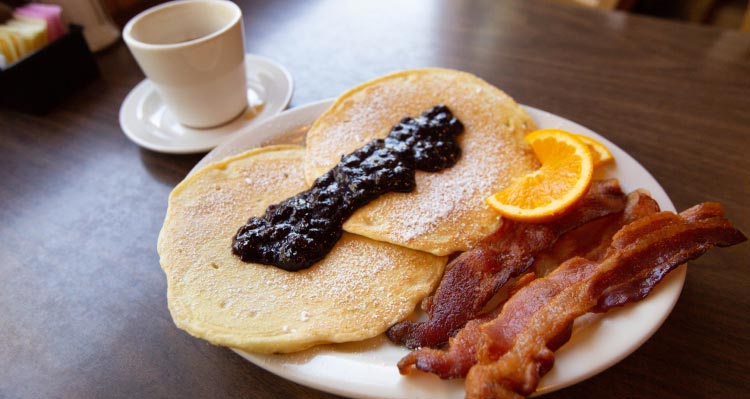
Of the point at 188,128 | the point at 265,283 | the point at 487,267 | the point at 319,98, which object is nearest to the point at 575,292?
the point at 487,267

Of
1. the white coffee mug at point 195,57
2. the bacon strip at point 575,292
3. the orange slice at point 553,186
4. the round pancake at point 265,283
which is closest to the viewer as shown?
the bacon strip at point 575,292

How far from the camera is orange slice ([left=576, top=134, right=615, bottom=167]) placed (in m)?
1.18

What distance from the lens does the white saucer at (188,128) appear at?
1.50 m

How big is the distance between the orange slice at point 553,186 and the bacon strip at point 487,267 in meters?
0.04

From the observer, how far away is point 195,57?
1396 mm

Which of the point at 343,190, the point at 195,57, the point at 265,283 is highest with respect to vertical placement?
the point at 195,57

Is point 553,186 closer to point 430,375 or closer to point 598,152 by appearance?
point 598,152

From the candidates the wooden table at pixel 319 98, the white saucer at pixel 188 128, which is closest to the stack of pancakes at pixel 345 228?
the wooden table at pixel 319 98

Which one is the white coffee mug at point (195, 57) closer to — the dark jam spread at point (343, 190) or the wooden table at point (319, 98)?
the wooden table at point (319, 98)

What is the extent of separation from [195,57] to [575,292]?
125cm

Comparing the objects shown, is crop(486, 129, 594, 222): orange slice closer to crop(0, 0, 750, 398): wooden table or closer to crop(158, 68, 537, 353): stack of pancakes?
crop(158, 68, 537, 353): stack of pancakes

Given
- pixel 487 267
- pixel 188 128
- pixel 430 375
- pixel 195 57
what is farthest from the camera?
pixel 188 128


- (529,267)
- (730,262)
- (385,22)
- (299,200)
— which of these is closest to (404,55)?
(385,22)

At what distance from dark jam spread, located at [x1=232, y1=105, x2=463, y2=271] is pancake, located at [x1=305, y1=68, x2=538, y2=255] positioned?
33mm
